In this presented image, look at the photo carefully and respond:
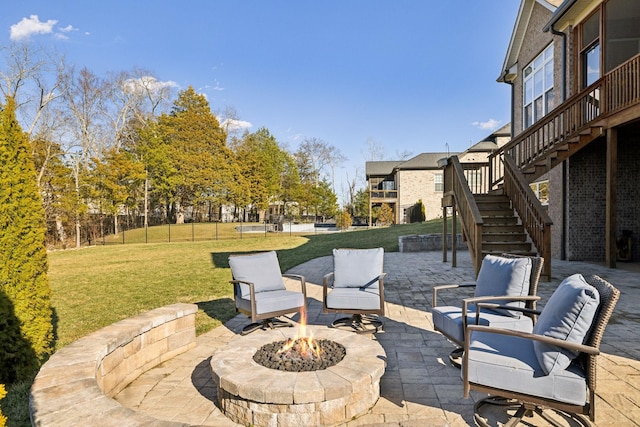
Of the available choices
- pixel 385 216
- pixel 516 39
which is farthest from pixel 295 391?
pixel 385 216

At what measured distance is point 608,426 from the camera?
8.20 ft

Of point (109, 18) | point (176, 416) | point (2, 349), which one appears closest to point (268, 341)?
point (176, 416)

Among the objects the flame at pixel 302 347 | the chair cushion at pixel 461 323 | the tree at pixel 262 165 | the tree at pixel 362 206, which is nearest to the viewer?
the flame at pixel 302 347

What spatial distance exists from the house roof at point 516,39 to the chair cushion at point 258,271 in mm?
11983

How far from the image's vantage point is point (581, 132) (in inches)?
329

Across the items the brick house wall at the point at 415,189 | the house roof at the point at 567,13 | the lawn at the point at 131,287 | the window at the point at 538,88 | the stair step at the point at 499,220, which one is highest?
the house roof at the point at 567,13

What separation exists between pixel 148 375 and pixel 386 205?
99.1 ft

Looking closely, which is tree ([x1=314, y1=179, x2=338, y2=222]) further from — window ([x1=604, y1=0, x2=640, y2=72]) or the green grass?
window ([x1=604, y1=0, x2=640, y2=72])

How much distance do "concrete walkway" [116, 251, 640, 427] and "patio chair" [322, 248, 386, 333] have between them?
32 cm

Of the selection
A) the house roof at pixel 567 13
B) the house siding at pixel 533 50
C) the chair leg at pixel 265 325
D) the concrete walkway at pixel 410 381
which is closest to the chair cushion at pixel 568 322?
the concrete walkway at pixel 410 381

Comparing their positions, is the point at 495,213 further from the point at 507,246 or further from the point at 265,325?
the point at 265,325

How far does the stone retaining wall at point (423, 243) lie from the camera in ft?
45.0

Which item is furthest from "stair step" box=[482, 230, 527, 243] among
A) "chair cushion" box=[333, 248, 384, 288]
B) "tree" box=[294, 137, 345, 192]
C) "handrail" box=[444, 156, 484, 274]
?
"tree" box=[294, 137, 345, 192]

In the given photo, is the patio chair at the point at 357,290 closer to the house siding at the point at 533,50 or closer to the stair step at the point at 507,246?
the stair step at the point at 507,246
